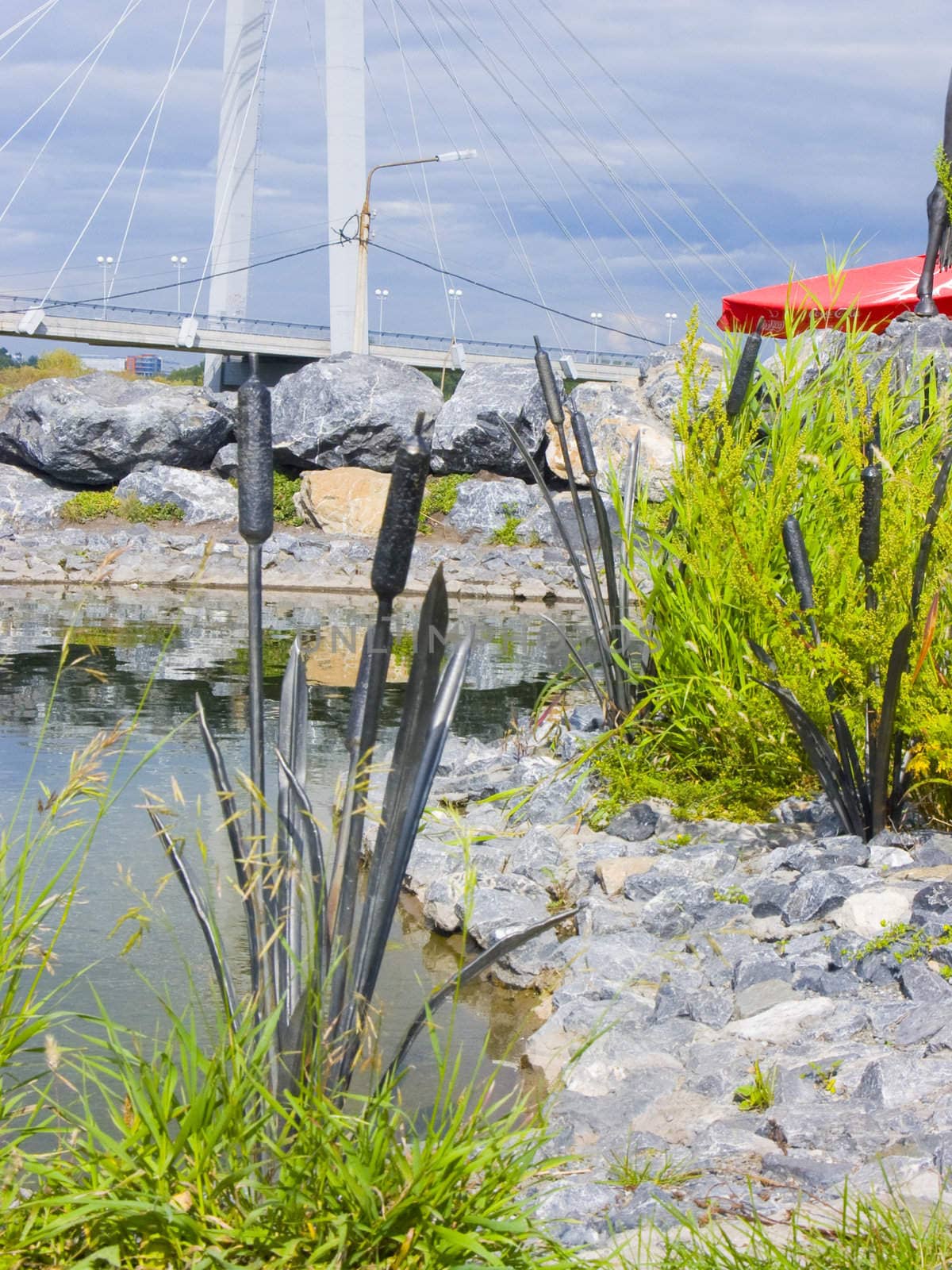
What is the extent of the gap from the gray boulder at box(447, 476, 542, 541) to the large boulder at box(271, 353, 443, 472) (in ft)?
3.76

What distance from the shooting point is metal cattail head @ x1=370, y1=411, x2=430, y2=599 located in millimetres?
1239

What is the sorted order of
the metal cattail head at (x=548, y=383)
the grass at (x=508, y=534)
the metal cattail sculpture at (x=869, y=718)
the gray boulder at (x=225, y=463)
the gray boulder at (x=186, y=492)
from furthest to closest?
the gray boulder at (x=225, y=463)
the gray boulder at (x=186, y=492)
the grass at (x=508, y=534)
the metal cattail head at (x=548, y=383)
the metal cattail sculpture at (x=869, y=718)

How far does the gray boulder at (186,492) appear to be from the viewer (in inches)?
558

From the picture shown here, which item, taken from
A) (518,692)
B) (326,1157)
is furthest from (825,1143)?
(518,692)

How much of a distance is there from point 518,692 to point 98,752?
5.44 meters

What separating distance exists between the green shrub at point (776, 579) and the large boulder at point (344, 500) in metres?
9.47

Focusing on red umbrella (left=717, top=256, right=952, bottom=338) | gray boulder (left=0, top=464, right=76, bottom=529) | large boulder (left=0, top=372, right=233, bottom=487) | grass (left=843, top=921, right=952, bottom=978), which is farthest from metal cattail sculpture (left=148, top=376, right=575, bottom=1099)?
large boulder (left=0, top=372, right=233, bottom=487)

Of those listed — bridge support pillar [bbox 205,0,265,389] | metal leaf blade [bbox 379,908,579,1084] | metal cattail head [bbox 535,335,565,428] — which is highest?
bridge support pillar [bbox 205,0,265,389]

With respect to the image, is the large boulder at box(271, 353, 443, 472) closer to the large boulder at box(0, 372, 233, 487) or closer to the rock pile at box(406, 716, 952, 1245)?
the large boulder at box(0, 372, 233, 487)

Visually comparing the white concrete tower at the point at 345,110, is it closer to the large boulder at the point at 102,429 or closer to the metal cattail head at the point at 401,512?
the large boulder at the point at 102,429

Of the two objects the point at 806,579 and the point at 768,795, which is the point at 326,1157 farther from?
the point at 768,795

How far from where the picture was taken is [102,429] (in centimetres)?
1480

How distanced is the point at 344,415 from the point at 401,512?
13.9 meters

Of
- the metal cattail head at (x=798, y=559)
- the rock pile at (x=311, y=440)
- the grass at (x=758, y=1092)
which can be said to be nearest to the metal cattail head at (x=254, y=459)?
the grass at (x=758, y=1092)
